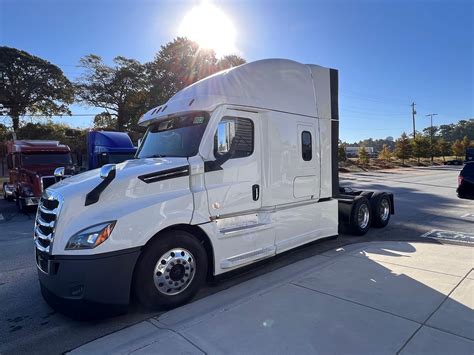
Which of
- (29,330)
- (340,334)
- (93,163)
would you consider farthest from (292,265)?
(93,163)

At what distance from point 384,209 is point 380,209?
0.27 meters

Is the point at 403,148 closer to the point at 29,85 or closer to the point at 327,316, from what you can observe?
the point at 29,85

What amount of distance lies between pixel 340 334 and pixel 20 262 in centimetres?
577

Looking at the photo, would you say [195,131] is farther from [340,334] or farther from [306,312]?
[340,334]

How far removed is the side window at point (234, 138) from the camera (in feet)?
14.7

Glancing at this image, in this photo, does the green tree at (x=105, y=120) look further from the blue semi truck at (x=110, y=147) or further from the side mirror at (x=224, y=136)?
the side mirror at (x=224, y=136)

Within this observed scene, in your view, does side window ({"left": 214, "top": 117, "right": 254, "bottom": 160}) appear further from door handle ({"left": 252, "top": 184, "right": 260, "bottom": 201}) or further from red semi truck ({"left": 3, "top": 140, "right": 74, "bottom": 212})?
red semi truck ({"left": 3, "top": 140, "right": 74, "bottom": 212})

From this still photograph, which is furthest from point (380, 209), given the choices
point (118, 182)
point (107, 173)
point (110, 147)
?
point (110, 147)

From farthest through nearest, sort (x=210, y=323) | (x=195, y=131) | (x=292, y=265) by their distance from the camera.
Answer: (x=292, y=265) → (x=195, y=131) → (x=210, y=323)

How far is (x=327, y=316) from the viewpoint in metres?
3.62

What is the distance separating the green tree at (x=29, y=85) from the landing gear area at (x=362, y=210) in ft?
149

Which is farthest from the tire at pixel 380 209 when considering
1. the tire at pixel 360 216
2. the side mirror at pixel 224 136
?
the side mirror at pixel 224 136

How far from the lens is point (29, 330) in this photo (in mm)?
3641

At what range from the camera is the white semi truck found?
11.5 feet
